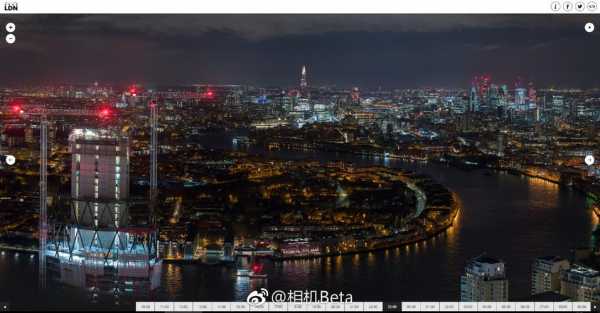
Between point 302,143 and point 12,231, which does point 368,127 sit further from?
point 12,231

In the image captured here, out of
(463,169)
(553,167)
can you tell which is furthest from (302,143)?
(553,167)

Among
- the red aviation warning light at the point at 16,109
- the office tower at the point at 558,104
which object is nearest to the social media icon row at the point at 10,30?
the red aviation warning light at the point at 16,109

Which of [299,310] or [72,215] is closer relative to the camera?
[299,310]

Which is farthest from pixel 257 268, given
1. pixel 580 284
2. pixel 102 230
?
pixel 580 284

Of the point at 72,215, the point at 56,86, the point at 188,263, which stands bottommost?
the point at 188,263

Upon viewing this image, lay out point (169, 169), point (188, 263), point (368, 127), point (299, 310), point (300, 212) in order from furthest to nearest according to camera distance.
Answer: point (368, 127) → point (169, 169) → point (300, 212) → point (188, 263) → point (299, 310)
